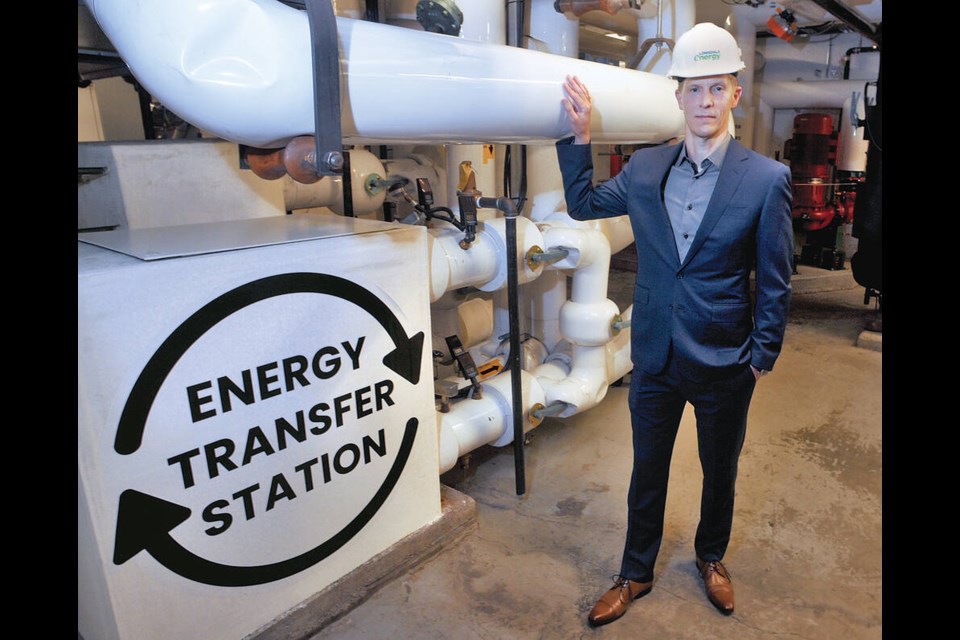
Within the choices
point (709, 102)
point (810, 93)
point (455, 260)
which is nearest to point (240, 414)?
point (455, 260)

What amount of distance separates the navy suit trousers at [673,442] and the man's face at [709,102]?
1.52 ft

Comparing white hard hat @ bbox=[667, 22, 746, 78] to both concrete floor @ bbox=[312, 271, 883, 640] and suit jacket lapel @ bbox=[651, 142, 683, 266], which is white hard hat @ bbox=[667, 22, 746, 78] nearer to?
suit jacket lapel @ bbox=[651, 142, 683, 266]

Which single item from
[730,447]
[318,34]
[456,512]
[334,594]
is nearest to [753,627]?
[730,447]

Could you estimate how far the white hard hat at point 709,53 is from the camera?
124cm

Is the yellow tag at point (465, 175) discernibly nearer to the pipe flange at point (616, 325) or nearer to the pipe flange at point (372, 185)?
the pipe flange at point (372, 185)

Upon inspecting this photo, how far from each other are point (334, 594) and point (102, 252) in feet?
2.84

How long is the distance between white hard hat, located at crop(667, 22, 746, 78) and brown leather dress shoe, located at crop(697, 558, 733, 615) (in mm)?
1108

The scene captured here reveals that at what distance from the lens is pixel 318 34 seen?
1.04 meters

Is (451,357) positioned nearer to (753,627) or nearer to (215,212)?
(215,212)

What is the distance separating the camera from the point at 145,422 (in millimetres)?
1110

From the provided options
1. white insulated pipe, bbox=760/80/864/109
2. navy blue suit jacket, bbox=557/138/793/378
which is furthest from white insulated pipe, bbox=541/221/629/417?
white insulated pipe, bbox=760/80/864/109

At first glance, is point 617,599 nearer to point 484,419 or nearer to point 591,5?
point 484,419

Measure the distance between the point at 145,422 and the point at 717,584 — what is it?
128cm

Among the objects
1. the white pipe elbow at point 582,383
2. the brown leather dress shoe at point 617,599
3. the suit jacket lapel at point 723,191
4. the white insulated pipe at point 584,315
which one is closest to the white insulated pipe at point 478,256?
the white insulated pipe at point 584,315
